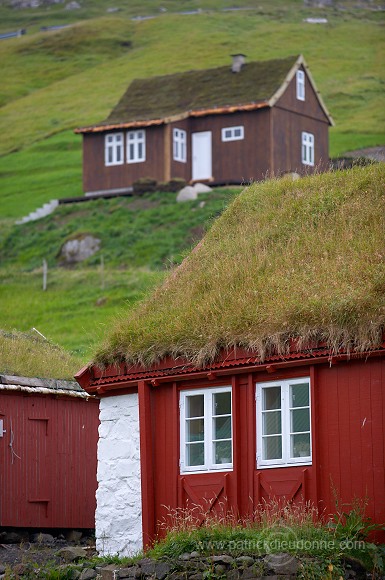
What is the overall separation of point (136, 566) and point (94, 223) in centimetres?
4032

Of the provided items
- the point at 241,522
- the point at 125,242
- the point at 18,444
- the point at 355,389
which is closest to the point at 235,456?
the point at 241,522

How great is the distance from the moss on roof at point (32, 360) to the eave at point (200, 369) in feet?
14.6

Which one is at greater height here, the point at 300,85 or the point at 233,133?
the point at 300,85

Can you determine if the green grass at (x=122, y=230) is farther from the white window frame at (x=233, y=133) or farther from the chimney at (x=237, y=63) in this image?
the chimney at (x=237, y=63)

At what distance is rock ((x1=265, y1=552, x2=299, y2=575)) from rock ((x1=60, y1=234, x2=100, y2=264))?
37271mm

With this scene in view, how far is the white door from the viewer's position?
60.5m

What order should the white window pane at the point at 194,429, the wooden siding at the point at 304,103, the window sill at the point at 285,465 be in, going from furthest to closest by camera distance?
the wooden siding at the point at 304,103 < the white window pane at the point at 194,429 < the window sill at the point at 285,465

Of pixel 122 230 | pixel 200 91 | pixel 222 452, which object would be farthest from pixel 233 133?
pixel 222 452

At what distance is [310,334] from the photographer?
55.4 feet

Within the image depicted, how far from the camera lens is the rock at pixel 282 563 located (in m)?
14.9

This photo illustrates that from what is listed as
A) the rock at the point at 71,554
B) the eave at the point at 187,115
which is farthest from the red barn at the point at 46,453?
the eave at the point at 187,115

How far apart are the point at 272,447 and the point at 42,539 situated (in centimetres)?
728

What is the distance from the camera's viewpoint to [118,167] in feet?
201

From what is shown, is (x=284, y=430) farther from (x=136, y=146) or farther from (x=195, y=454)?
(x=136, y=146)
